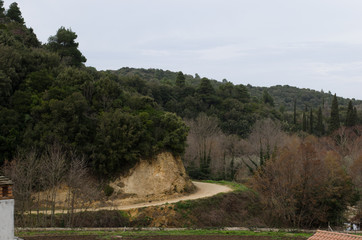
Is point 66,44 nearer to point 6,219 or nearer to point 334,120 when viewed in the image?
point 334,120

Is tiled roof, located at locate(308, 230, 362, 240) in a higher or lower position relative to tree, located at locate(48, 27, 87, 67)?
lower

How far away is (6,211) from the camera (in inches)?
462

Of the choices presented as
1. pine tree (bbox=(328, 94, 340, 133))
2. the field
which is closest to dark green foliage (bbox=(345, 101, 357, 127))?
pine tree (bbox=(328, 94, 340, 133))

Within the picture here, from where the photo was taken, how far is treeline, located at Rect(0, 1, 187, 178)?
3212 cm

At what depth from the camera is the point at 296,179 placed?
2892cm

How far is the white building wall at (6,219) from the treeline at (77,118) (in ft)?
64.7

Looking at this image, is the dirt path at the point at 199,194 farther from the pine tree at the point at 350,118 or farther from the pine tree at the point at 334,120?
the pine tree at the point at 350,118

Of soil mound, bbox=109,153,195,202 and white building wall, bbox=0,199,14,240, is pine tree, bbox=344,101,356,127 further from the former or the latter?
white building wall, bbox=0,199,14,240

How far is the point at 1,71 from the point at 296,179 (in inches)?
1038

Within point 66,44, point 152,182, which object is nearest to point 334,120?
point 152,182

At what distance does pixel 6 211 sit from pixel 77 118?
21.8 m

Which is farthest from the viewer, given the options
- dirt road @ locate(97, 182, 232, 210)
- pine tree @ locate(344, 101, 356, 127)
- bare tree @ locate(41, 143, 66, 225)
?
pine tree @ locate(344, 101, 356, 127)

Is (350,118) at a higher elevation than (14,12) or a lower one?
lower

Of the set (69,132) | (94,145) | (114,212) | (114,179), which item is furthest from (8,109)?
(114,212)
